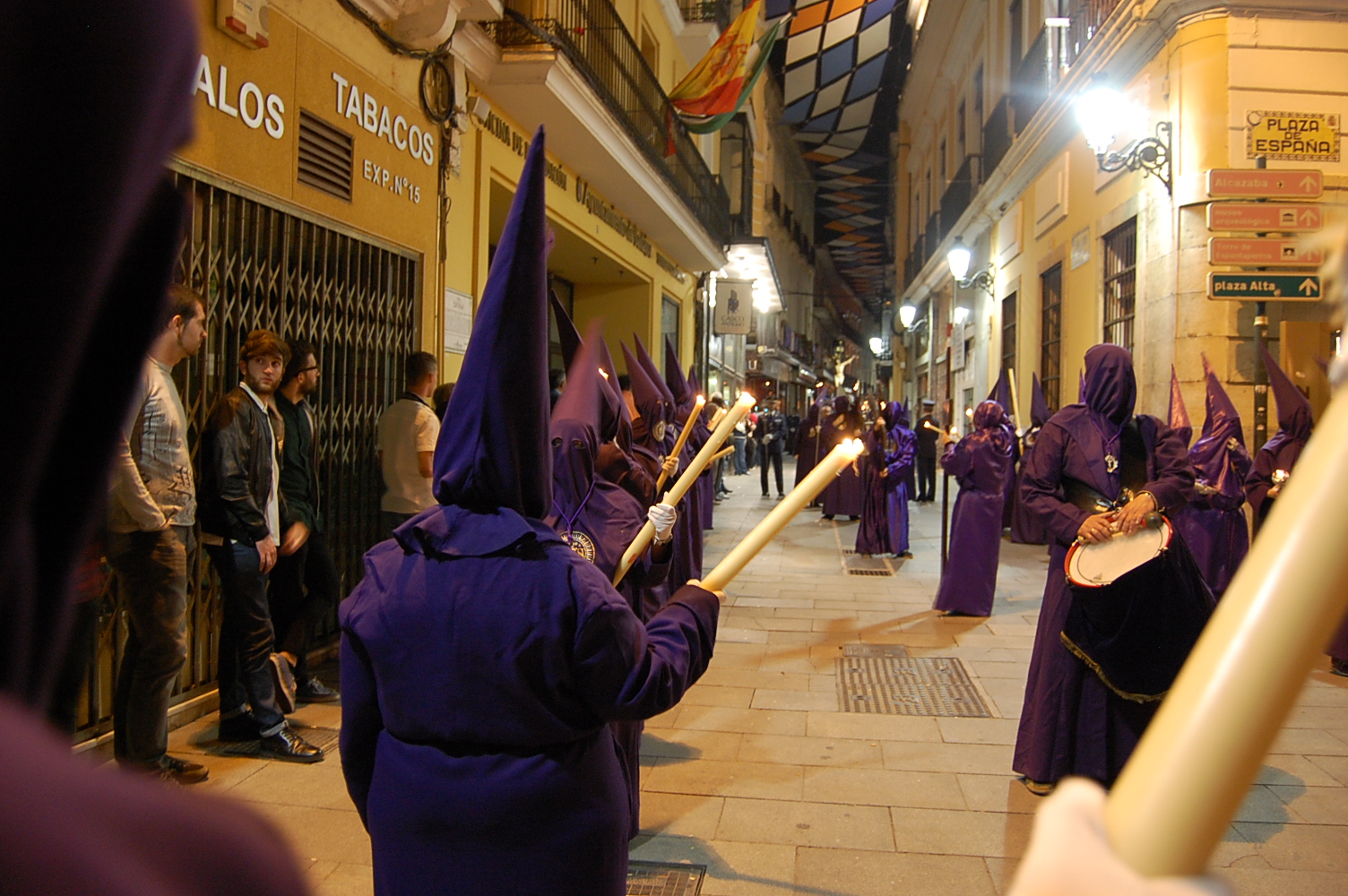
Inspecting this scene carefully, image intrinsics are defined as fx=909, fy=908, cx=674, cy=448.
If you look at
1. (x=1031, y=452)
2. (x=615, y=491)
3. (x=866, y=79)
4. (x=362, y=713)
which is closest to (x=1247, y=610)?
(x=362, y=713)

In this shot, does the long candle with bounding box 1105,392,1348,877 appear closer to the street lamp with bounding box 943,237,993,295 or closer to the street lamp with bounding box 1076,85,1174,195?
the street lamp with bounding box 1076,85,1174,195

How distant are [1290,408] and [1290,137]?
3.62 m

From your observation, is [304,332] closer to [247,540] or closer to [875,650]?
[247,540]

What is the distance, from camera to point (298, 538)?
5.07m

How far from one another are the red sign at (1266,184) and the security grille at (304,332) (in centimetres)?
757

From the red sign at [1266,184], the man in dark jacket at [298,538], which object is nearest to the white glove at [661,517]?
the man in dark jacket at [298,538]

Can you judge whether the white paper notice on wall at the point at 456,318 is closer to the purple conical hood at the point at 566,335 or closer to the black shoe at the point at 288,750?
the purple conical hood at the point at 566,335

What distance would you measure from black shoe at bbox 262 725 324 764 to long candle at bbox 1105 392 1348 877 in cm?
476

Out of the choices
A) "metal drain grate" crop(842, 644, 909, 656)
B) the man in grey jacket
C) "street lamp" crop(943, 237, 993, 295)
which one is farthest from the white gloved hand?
"street lamp" crop(943, 237, 993, 295)

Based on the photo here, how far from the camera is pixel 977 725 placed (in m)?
5.45

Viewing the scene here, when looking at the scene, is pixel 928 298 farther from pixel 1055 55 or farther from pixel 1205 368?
pixel 1205 368

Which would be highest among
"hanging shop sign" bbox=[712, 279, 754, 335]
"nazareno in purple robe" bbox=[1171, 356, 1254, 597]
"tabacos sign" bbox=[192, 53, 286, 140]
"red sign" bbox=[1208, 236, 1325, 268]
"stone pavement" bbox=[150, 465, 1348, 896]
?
"hanging shop sign" bbox=[712, 279, 754, 335]

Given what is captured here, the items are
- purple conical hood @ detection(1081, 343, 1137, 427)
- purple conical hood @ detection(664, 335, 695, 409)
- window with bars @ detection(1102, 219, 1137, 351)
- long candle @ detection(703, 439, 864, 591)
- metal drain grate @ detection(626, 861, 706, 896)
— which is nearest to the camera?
long candle @ detection(703, 439, 864, 591)

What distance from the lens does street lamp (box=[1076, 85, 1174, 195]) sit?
9938mm
